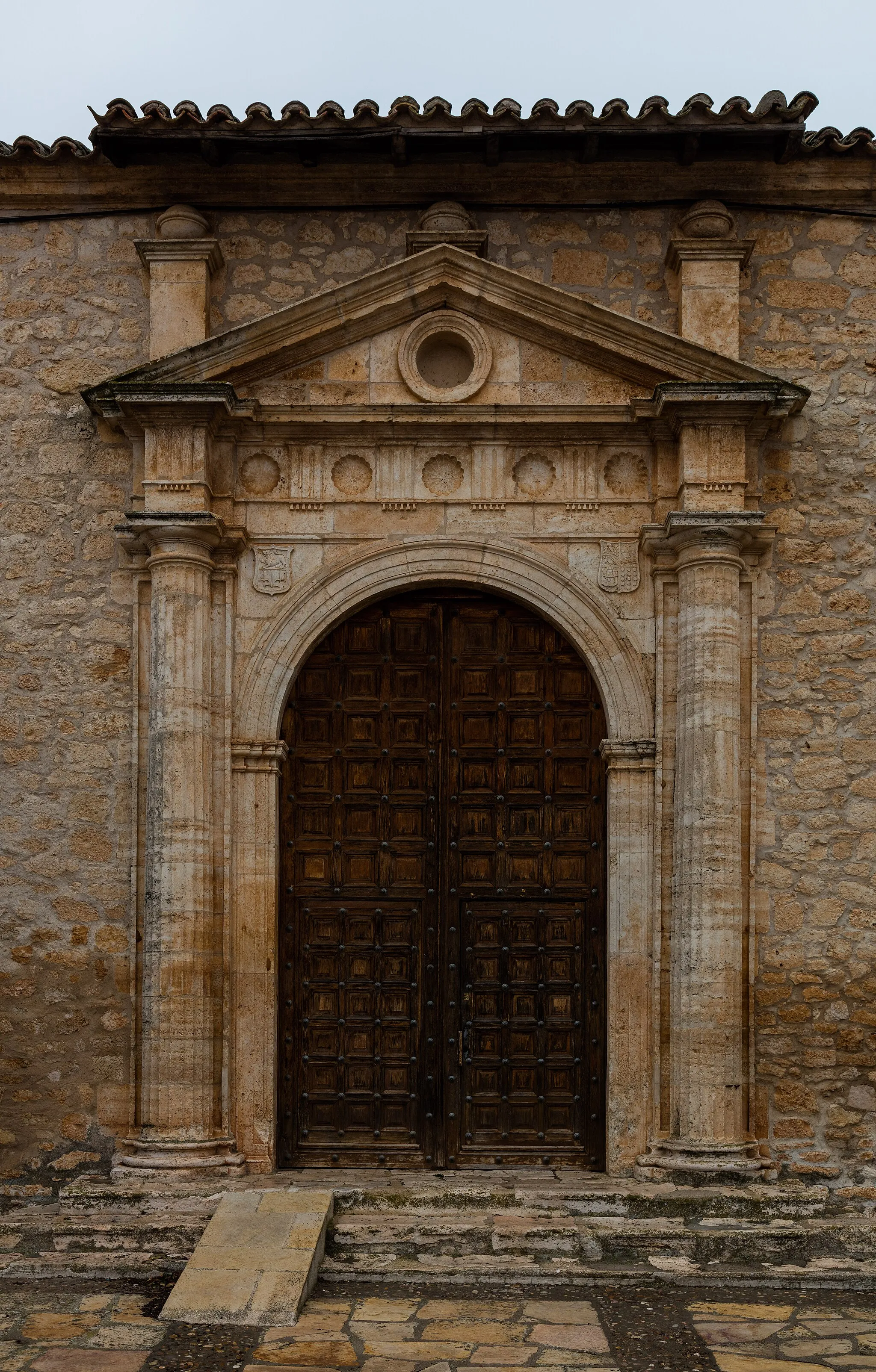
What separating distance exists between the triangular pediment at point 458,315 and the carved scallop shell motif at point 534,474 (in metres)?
0.30

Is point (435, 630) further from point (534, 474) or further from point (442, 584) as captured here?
point (534, 474)

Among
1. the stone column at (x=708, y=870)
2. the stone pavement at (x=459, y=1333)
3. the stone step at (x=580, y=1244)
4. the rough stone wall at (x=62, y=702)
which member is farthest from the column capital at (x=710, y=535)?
the stone pavement at (x=459, y=1333)

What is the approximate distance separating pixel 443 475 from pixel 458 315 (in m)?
0.83

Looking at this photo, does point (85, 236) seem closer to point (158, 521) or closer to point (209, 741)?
point (158, 521)

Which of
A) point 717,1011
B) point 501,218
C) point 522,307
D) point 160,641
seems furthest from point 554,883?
point 501,218

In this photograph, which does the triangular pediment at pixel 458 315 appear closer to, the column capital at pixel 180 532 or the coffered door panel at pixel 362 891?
the column capital at pixel 180 532

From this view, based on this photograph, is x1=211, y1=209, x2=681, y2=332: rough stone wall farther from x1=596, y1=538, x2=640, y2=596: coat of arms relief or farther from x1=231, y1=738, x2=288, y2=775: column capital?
x1=231, y1=738, x2=288, y2=775: column capital

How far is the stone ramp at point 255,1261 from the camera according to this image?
524 centimetres

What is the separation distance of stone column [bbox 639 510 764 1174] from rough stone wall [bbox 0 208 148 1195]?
275cm

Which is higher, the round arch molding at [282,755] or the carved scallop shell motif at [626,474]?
the carved scallop shell motif at [626,474]

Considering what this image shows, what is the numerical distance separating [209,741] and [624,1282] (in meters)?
3.16

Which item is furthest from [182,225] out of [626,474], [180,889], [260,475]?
[180,889]

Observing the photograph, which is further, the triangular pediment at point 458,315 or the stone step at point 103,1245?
the triangular pediment at point 458,315

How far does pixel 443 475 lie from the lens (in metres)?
7.38
